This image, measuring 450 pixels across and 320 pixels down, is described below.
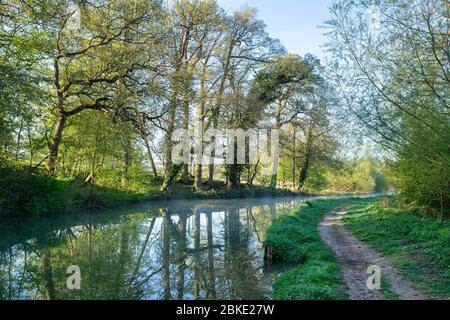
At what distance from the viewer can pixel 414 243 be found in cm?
962

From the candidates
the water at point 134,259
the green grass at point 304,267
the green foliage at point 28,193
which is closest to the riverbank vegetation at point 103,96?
the green foliage at point 28,193

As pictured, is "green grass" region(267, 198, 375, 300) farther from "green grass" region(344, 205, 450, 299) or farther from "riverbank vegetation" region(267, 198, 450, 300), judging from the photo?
"green grass" region(344, 205, 450, 299)

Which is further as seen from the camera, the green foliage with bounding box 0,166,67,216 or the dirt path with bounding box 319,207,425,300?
the green foliage with bounding box 0,166,67,216

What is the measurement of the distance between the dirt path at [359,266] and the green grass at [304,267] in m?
0.22

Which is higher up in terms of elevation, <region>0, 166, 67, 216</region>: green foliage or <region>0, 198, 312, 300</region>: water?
<region>0, 166, 67, 216</region>: green foliage

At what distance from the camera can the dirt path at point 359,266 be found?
6.08 metres

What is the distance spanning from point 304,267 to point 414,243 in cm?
374

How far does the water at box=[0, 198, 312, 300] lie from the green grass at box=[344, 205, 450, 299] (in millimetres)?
2835

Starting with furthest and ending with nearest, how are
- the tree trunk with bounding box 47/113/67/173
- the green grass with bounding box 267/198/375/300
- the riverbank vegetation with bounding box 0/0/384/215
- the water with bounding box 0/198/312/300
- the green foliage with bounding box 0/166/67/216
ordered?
the tree trunk with bounding box 47/113/67/173
the green foliage with bounding box 0/166/67/216
the riverbank vegetation with bounding box 0/0/384/215
the water with bounding box 0/198/312/300
the green grass with bounding box 267/198/375/300

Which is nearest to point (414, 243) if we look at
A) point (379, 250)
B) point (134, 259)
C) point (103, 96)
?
point (379, 250)

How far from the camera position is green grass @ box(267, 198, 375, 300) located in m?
5.83

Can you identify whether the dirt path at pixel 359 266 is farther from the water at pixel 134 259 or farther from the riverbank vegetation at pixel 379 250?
the water at pixel 134 259

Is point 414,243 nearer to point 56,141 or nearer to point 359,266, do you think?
point 359,266

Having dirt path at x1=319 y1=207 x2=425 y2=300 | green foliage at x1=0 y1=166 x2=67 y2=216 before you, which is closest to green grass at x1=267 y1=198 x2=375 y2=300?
dirt path at x1=319 y1=207 x2=425 y2=300
